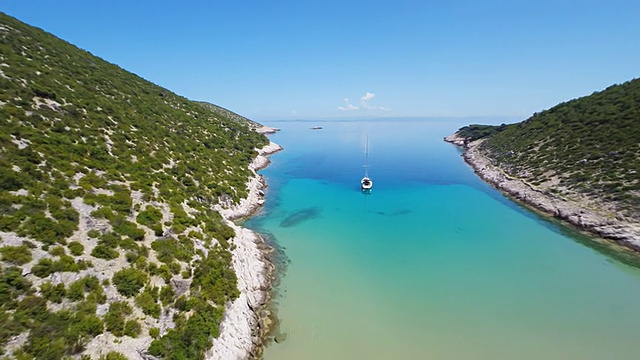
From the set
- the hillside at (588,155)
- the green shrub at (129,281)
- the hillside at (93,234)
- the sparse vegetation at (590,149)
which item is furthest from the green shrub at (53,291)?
the sparse vegetation at (590,149)

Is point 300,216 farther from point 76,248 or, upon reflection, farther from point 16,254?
point 16,254

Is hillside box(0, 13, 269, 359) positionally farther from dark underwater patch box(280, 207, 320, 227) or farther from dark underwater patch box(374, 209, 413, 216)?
dark underwater patch box(374, 209, 413, 216)

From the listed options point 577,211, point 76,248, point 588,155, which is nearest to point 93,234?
point 76,248

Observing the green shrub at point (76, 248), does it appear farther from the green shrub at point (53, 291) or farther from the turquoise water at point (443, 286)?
the turquoise water at point (443, 286)

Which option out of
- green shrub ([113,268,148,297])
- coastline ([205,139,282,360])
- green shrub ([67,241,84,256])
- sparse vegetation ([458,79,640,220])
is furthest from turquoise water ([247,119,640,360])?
green shrub ([67,241,84,256])

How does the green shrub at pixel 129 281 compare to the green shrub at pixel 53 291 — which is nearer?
the green shrub at pixel 53 291

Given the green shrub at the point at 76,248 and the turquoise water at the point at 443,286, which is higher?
the green shrub at the point at 76,248

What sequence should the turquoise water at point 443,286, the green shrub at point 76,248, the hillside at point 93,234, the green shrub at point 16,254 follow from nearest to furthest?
the hillside at point 93,234 → the green shrub at point 16,254 → the green shrub at point 76,248 → the turquoise water at point 443,286
